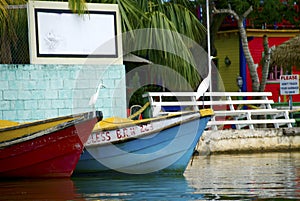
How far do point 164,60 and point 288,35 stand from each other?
481 inches

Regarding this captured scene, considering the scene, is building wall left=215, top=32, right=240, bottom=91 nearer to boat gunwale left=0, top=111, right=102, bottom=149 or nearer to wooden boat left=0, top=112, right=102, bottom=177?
wooden boat left=0, top=112, right=102, bottom=177

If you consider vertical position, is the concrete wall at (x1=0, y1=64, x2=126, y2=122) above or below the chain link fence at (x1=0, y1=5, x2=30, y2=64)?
below

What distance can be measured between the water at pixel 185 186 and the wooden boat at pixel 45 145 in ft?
0.74

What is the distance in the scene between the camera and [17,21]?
17.2 metres

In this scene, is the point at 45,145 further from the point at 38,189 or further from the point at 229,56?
the point at 229,56

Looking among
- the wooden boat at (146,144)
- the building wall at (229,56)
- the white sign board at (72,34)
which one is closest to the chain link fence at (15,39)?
the white sign board at (72,34)

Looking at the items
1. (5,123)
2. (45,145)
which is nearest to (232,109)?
(5,123)

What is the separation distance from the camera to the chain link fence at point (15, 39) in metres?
17.2

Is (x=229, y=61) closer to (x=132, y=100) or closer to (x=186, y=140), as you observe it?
(x=132, y=100)

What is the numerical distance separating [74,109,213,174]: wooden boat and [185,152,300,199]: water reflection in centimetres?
56

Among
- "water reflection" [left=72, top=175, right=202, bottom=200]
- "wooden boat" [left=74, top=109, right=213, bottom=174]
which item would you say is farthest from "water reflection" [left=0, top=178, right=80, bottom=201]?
"wooden boat" [left=74, top=109, right=213, bottom=174]

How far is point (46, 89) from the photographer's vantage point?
16.7 metres

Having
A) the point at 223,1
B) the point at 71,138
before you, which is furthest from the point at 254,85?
the point at 71,138

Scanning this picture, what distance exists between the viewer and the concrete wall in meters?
16.5
